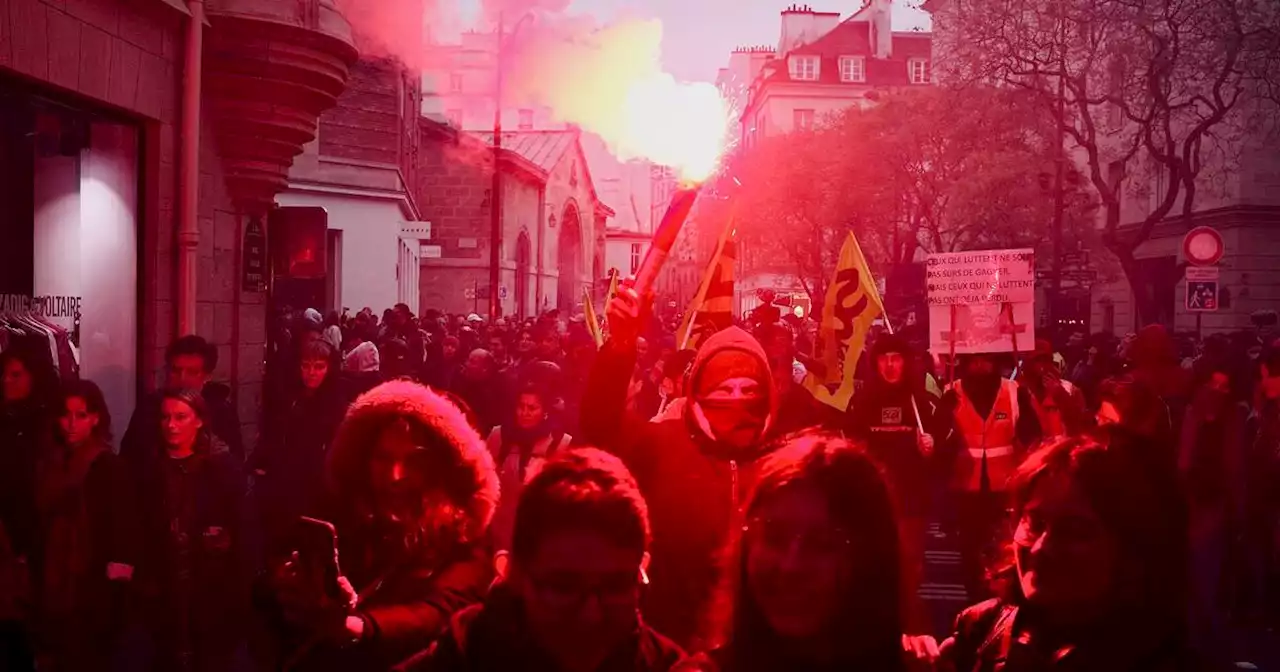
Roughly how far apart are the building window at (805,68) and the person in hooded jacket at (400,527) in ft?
234

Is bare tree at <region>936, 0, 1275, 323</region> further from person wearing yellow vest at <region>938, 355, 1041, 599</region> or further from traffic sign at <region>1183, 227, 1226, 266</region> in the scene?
person wearing yellow vest at <region>938, 355, 1041, 599</region>

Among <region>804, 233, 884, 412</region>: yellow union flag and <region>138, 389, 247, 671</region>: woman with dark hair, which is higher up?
<region>804, 233, 884, 412</region>: yellow union flag

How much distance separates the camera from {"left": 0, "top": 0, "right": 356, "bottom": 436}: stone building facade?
330 inches

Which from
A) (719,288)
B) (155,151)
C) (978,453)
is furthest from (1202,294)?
(155,151)

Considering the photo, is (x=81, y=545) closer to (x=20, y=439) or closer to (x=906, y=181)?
(x=20, y=439)

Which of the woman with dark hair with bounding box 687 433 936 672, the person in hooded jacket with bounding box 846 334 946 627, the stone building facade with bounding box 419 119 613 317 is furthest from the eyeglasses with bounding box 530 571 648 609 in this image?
the stone building facade with bounding box 419 119 613 317

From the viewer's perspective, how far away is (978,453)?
809cm

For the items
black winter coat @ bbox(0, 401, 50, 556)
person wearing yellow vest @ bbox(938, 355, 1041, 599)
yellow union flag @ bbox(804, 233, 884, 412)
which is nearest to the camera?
black winter coat @ bbox(0, 401, 50, 556)

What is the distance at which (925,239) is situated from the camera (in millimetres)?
50375

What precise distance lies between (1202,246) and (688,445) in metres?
12.1

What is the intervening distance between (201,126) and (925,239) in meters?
42.7

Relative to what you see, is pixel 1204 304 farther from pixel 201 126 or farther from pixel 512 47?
pixel 201 126

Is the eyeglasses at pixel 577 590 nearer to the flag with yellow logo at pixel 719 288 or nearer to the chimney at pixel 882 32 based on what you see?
the flag with yellow logo at pixel 719 288

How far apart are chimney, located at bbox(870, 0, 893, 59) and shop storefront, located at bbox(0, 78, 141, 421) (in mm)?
68122
